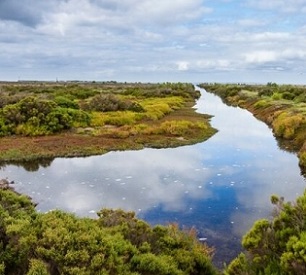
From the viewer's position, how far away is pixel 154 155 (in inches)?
1213

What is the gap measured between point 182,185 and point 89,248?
14.2 metres

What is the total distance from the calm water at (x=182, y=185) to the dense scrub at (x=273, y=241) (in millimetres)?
4634

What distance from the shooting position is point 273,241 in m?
8.76

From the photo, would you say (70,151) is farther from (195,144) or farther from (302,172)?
(302,172)

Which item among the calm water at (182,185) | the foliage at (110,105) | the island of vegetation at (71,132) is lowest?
the calm water at (182,185)

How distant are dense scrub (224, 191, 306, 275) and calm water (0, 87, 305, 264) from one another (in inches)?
182

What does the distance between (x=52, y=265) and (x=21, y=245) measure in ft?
3.19

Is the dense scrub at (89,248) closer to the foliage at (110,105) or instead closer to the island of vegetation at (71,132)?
the island of vegetation at (71,132)

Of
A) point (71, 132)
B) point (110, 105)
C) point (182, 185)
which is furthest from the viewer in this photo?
point (110, 105)

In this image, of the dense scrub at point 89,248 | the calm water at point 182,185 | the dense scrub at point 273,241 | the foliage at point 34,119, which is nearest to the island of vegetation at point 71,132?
the foliage at point 34,119

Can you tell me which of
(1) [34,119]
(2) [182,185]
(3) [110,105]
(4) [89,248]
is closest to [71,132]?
(1) [34,119]

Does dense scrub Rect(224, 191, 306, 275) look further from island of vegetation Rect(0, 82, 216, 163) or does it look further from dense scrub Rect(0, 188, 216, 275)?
island of vegetation Rect(0, 82, 216, 163)

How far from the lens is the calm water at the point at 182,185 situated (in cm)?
1753

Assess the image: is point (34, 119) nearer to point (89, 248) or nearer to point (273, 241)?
point (89, 248)
